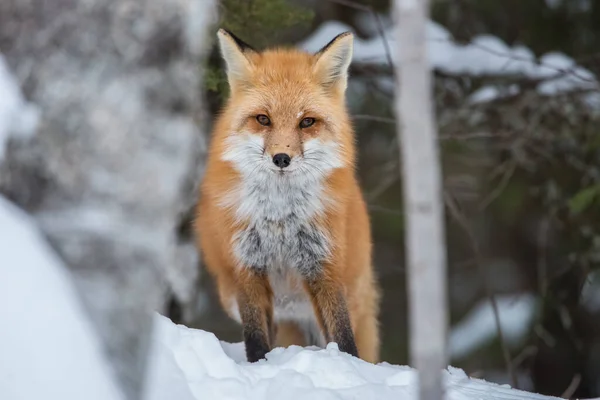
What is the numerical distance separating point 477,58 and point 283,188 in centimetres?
322

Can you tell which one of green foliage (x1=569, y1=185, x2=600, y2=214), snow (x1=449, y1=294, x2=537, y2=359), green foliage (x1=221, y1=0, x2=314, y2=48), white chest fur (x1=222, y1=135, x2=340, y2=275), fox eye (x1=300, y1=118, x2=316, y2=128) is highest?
green foliage (x1=221, y1=0, x2=314, y2=48)

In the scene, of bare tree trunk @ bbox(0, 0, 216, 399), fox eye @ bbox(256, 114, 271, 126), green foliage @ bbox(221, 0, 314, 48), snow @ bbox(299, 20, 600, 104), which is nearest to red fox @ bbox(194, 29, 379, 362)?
fox eye @ bbox(256, 114, 271, 126)

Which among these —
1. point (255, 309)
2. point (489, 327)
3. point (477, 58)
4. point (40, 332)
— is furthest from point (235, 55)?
point (489, 327)

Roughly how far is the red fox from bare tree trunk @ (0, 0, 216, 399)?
62.3 inches

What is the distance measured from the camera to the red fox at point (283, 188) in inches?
155

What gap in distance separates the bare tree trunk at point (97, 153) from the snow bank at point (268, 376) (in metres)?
0.63

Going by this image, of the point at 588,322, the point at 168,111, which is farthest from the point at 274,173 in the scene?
the point at 588,322

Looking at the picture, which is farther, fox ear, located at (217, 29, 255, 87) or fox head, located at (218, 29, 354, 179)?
fox ear, located at (217, 29, 255, 87)

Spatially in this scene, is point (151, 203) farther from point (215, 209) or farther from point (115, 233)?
point (215, 209)

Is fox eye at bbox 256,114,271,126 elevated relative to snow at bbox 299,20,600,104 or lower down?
lower down

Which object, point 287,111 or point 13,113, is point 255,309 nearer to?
point 287,111

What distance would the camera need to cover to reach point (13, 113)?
87.3 inches

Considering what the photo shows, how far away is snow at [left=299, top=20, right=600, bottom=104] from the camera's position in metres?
6.04

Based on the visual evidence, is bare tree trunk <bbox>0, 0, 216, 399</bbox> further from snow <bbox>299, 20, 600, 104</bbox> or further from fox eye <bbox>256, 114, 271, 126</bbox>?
snow <bbox>299, 20, 600, 104</bbox>
